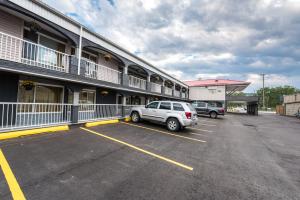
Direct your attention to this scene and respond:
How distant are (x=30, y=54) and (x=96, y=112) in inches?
191

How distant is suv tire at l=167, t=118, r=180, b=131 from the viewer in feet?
28.5

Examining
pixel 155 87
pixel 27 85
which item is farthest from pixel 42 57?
pixel 155 87

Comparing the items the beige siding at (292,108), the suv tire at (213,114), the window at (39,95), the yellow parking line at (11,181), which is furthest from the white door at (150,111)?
the beige siding at (292,108)

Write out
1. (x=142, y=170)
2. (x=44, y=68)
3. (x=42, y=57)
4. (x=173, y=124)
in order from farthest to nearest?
1. (x=173, y=124)
2. (x=42, y=57)
3. (x=44, y=68)
4. (x=142, y=170)

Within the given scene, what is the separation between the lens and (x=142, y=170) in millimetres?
3820

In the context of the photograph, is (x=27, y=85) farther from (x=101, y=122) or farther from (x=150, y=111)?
(x=150, y=111)

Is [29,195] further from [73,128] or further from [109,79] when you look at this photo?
[109,79]

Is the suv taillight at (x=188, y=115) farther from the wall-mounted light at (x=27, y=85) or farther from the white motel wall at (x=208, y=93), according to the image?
the white motel wall at (x=208, y=93)

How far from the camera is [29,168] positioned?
3.57 meters

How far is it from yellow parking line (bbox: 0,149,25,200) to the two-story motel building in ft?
8.66

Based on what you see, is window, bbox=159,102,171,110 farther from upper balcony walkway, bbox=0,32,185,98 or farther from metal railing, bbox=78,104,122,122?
upper balcony walkway, bbox=0,32,185,98

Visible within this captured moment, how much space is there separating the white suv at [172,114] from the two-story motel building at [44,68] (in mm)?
2777

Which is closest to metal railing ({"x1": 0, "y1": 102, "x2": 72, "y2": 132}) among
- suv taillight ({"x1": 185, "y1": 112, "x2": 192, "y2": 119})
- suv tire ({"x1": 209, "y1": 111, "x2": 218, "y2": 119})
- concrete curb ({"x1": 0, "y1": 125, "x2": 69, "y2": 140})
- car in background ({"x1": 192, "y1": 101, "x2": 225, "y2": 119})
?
concrete curb ({"x1": 0, "y1": 125, "x2": 69, "y2": 140})

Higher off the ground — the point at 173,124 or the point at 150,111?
the point at 150,111
